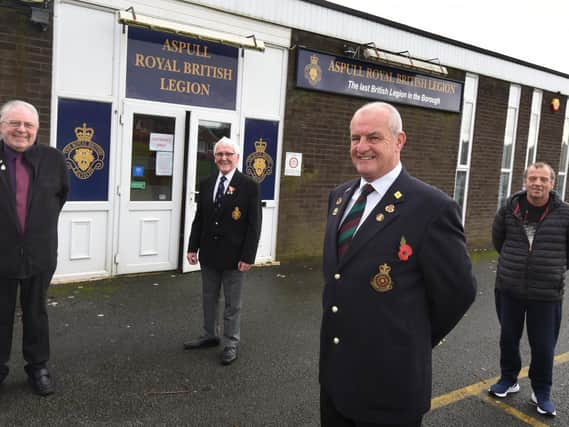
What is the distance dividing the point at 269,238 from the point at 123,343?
383cm

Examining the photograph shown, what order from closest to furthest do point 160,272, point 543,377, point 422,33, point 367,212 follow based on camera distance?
point 367,212 → point 543,377 → point 160,272 → point 422,33

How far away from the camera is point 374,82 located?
9.07 metres

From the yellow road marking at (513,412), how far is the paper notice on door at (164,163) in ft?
16.2

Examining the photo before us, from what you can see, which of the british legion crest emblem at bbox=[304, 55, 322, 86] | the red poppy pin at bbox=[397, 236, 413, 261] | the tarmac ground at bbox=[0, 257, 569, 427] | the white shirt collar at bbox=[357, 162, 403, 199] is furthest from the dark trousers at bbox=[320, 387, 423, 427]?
the british legion crest emblem at bbox=[304, 55, 322, 86]

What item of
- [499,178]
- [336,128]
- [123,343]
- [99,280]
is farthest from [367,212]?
[499,178]

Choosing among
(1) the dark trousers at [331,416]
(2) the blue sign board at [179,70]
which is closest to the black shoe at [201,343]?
(1) the dark trousers at [331,416]

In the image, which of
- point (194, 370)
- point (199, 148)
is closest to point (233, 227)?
point (194, 370)

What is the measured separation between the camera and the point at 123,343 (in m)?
4.70

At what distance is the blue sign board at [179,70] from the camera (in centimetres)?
664

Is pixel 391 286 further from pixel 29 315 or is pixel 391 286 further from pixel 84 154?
pixel 84 154

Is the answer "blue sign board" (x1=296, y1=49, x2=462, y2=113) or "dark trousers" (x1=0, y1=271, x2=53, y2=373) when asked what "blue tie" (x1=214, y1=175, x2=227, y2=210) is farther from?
"blue sign board" (x1=296, y1=49, x2=462, y2=113)

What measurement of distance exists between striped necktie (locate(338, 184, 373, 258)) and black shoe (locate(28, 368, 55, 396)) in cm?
260

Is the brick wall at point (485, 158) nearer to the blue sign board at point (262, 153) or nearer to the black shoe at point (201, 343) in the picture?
the blue sign board at point (262, 153)

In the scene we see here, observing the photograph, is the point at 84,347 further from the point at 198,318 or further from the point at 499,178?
the point at 499,178
